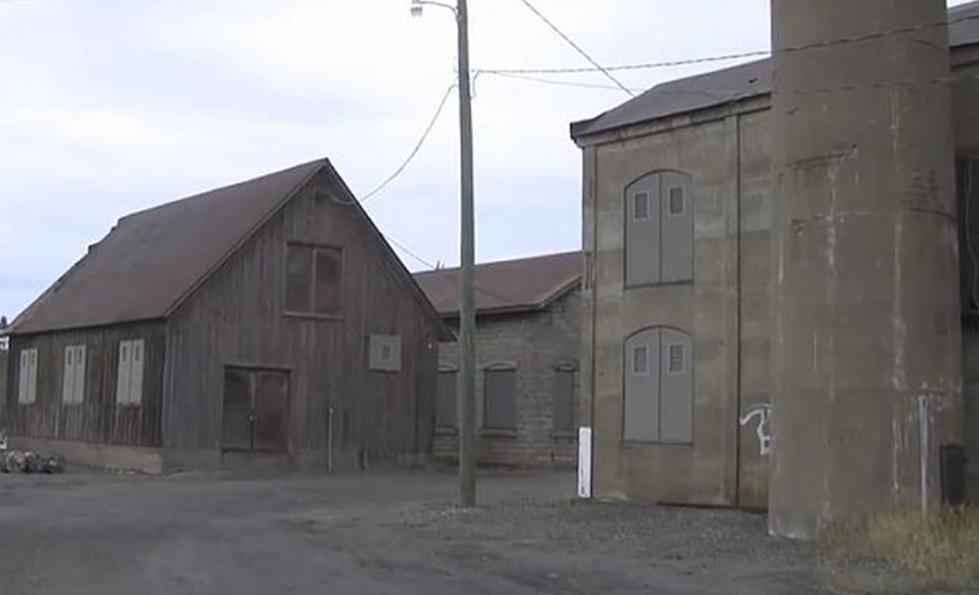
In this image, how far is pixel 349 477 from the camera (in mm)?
33594

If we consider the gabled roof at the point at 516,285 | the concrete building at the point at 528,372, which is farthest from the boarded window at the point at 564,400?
the gabled roof at the point at 516,285

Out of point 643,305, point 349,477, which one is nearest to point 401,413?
point 349,477

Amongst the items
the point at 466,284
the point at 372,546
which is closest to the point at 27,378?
the point at 466,284

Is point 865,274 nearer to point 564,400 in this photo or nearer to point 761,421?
point 761,421

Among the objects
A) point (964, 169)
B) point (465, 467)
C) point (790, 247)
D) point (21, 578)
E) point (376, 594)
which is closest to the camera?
point (376, 594)

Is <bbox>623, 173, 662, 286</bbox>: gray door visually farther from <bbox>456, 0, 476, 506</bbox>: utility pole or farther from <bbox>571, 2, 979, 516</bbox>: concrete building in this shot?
<bbox>456, 0, 476, 506</bbox>: utility pole

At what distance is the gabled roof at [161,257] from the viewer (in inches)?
1359

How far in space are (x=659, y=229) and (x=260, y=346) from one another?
14.2 m

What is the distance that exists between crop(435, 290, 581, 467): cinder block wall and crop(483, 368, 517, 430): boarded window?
0.19 metres

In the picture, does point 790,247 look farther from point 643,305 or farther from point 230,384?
point 230,384

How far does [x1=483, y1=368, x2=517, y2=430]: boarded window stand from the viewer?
39562 mm

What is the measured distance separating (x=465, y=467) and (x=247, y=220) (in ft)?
48.5

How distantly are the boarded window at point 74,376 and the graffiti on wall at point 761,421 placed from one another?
22.4 metres

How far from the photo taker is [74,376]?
38.8 meters
